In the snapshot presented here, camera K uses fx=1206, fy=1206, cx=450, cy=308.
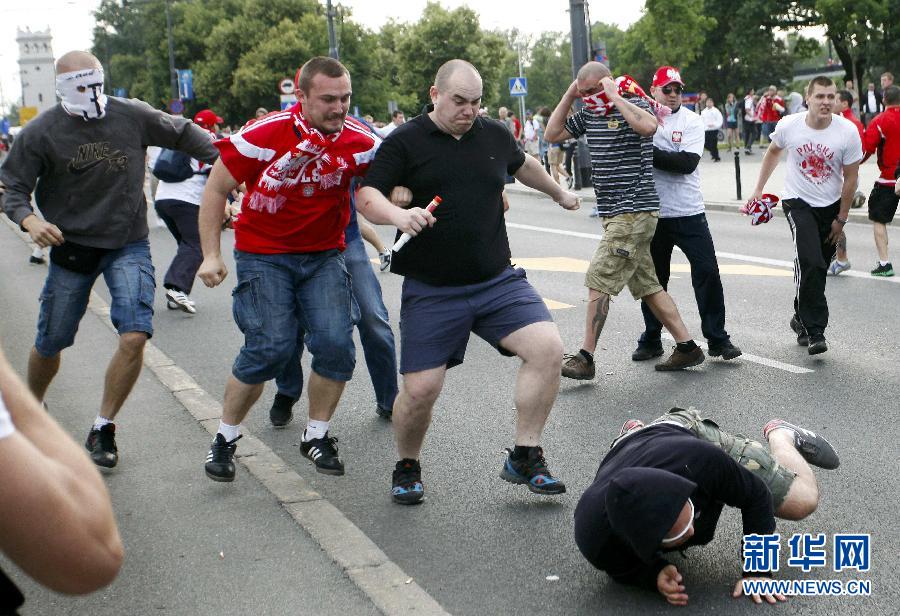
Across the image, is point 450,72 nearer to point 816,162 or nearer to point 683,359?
point 683,359

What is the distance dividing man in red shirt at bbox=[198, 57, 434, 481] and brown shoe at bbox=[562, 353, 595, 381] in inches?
84.8

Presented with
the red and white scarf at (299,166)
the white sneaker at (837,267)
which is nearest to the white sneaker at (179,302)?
the red and white scarf at (299,166)

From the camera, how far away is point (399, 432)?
5.25 meters

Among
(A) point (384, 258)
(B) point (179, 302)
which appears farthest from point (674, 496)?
(A) point (384, 258)

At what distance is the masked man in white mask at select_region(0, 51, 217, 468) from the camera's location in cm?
586

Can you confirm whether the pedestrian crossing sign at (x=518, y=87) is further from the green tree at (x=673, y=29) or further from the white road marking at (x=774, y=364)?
the white road marking at (x=774, y=364)

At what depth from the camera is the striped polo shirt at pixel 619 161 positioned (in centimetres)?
737

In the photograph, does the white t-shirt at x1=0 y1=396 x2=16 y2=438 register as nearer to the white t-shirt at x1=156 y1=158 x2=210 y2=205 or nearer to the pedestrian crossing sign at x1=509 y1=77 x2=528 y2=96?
the white t-shirt at x1=156 y1=158 x2=210 y2=205

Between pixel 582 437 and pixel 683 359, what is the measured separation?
1.71 metres

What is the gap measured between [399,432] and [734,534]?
4.89 feet

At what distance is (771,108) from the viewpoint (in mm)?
30781

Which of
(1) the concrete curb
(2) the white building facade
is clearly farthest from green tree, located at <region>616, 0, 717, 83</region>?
(2) the white building facade

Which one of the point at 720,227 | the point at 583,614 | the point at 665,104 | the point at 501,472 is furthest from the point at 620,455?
the point at 720,227

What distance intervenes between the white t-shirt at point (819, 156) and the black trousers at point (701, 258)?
766 millimetres
